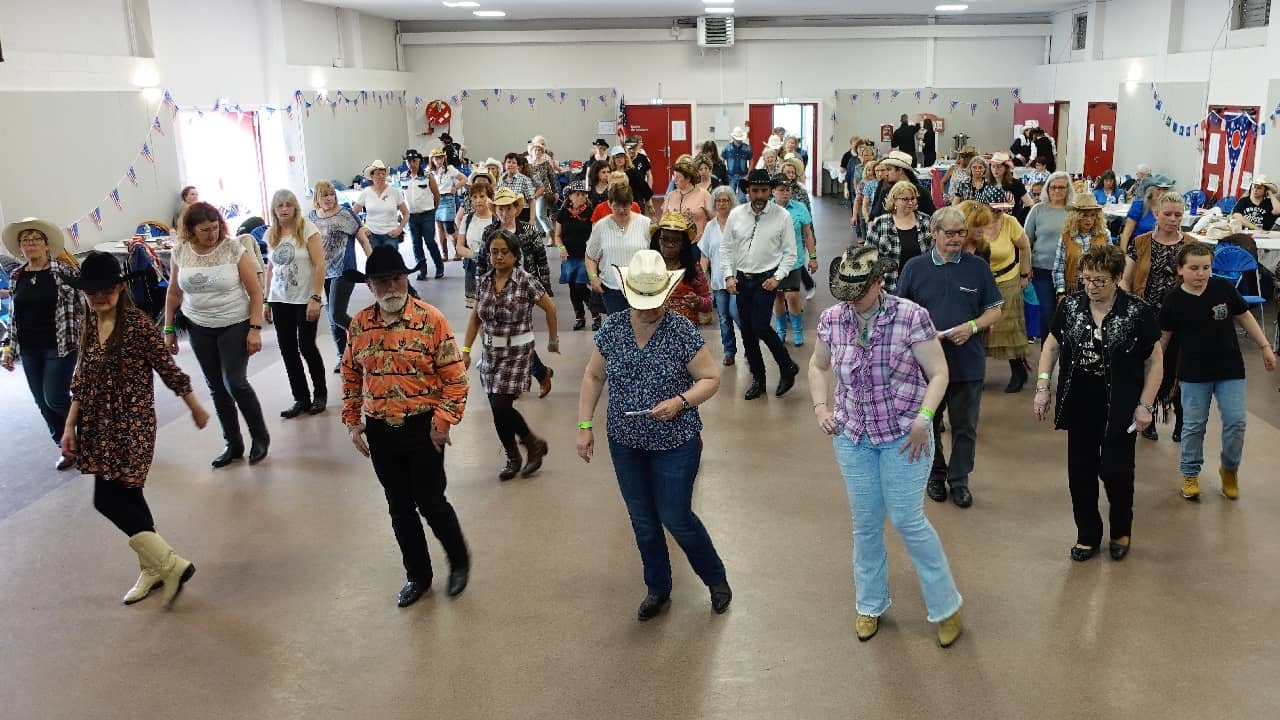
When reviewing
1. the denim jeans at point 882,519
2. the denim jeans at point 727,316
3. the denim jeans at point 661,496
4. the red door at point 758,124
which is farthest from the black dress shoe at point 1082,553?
the red door at point 758,124

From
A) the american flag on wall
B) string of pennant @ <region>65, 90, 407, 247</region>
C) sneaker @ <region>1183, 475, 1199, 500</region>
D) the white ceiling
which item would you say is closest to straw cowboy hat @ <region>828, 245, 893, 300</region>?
sneaker @ <region>1183, 475, 1199, 500</region>

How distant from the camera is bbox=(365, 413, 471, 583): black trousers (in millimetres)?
4000

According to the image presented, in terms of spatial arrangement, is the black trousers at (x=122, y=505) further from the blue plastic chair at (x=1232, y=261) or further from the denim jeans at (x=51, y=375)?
the blue plastic chair at (x=1232, y=261)

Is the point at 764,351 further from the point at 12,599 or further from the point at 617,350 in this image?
the point at 12,599

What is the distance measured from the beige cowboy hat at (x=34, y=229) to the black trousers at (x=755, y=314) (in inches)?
155

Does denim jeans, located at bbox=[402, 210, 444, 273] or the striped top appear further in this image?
denim jeans, located at bbox=[402, 210, 444, 273]

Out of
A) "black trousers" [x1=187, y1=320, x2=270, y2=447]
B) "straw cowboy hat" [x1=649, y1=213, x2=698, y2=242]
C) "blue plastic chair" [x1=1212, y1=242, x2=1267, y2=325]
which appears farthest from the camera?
"blue plastic chair" [x1=1212, y1=242, x2=1267, y2=325]

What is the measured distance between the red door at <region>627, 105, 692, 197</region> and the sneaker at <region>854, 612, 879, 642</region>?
61.3 ft

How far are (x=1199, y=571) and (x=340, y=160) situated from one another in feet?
49.0

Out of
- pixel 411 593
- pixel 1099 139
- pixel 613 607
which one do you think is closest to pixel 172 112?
pixel 411 593

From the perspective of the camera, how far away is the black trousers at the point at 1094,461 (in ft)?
13.9

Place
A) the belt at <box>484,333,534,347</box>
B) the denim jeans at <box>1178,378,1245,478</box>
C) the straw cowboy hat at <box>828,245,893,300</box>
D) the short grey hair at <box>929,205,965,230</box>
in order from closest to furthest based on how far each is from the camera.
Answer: the straw cowboy hat at <box>828,245,893,300</box>, the short grey hair at <box>929,205,965,230</box>, the denim jeans at <box>1178,378,1245,478</box>, the belt at <box>484,333,534,347</box>

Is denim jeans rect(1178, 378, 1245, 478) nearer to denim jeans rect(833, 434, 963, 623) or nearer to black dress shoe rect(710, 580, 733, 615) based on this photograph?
denim jeans rect(833, 434, 963, 623)

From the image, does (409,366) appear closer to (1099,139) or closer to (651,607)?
(651,607)
